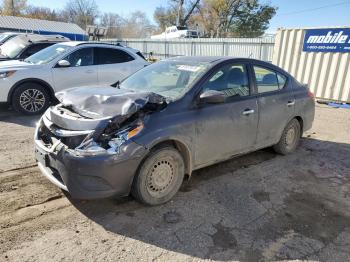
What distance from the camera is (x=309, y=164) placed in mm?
5168

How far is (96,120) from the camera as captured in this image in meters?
3.14

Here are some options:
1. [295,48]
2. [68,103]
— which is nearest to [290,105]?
[68,103]

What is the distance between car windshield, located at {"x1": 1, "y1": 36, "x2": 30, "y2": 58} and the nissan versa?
284 inches

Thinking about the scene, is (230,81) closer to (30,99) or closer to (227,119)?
(227,119)

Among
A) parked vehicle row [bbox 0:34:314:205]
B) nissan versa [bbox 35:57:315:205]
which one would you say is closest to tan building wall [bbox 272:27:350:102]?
parked vehicle row [bbox 0:34:314:205]

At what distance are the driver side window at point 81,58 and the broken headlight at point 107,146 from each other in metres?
5.41

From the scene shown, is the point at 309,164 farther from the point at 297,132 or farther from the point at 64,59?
the point at 64,59

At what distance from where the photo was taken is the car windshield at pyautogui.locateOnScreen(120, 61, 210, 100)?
394 centimetres

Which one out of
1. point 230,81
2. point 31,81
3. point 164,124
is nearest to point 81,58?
point 31,81

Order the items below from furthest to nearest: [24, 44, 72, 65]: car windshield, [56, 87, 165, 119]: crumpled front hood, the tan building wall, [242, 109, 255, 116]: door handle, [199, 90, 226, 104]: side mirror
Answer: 1. the tan building wall
2. [24, 44, 72, 65]: car windshield
3. [242, 109, 255, 116]: door handle
4. [199, 90, 226, 104]: side mirror
5. [56, 87, 165, 119]: crumpled front hood

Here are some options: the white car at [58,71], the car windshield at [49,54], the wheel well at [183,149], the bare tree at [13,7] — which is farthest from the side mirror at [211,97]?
the bare tree at [13,7]

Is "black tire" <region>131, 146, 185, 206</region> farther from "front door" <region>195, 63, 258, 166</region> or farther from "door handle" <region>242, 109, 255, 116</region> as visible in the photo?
"door handle" <region>242, 109, 255, 116</region>

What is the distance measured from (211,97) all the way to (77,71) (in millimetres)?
5229

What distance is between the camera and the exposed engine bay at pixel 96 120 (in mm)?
3098
